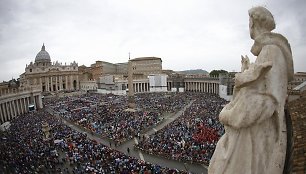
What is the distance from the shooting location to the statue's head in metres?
3.49

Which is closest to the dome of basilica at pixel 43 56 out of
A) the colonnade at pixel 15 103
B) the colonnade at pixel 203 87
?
the colonnade at pixel 15 103

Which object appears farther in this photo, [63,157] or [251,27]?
[63,157]

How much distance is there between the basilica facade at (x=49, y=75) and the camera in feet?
400

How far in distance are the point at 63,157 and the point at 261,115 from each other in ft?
83.7

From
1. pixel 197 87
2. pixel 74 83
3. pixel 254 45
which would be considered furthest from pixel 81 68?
pixel 254 45

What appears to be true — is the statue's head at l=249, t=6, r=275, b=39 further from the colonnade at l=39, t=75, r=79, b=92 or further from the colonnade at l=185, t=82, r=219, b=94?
the colonnade at l=39, t=75, r=79, b=92

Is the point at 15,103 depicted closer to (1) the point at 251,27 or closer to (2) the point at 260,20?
(1) the point at 251,27

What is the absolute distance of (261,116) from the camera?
318 centimetres

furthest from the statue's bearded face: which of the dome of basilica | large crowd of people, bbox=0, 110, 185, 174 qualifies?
the dome of basilica

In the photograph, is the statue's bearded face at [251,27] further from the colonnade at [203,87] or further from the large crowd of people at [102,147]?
the colonnade at [203,87]

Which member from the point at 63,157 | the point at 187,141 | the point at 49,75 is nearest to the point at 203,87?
the point at 49,75

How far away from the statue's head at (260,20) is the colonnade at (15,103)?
5852 cm

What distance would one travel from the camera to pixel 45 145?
91.6 ft

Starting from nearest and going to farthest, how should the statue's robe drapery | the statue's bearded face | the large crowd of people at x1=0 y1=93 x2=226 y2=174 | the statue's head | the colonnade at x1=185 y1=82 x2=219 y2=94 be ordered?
1. the statue's robe drapery
2. the statue's head
3. the statue's bearded face
4. the large crowd of people at x1=0 y1=93 x2=226 y2=174
5. the colonnade at x1=185 y1=82 x2=219 y2=94
